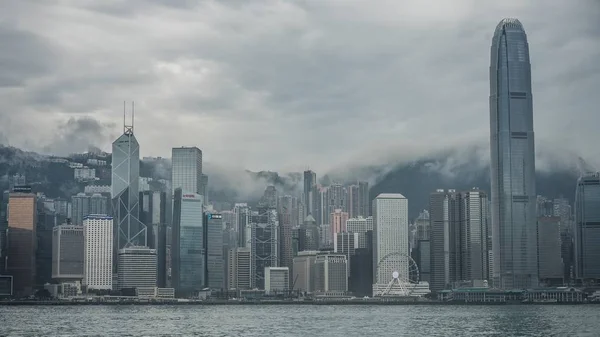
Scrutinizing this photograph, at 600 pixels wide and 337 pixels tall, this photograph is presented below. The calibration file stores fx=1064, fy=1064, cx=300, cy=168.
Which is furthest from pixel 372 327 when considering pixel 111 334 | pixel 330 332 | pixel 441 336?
pixel 111 334

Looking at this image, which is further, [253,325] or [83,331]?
[253,325]

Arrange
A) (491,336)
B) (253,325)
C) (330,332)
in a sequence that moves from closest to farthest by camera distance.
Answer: (491,336) < (330,332) < (253,325)

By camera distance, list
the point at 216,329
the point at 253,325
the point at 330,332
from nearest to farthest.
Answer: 1. the point at 330,332
2. the point at 216,329
3. the point at 253,325

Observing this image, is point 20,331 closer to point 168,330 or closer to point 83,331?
point 83,331

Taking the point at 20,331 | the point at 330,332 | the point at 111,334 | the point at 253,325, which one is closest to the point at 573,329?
the point at 330,332

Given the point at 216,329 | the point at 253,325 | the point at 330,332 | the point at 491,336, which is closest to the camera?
the point at 491,336

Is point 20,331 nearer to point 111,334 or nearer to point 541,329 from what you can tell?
point 111,334

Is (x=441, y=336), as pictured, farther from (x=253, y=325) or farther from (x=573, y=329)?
(x=253, y=325)

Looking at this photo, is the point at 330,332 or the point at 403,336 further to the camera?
the point at 330,332
